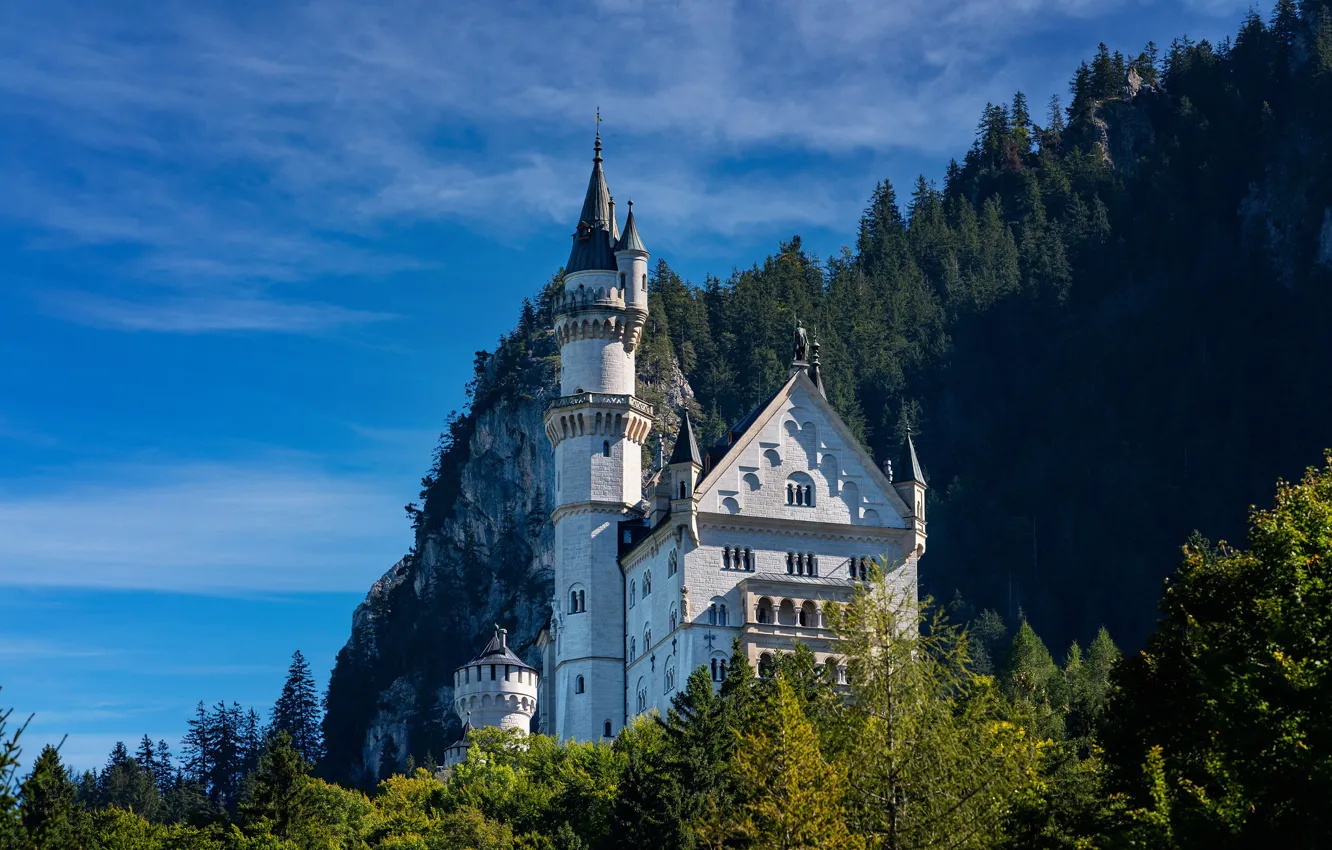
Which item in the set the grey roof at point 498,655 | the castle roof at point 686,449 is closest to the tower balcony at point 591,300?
the castle roof at point 686,449

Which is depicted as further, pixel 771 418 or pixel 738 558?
pixel 771 418

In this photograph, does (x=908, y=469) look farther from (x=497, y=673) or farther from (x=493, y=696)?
(x=493, y=696)

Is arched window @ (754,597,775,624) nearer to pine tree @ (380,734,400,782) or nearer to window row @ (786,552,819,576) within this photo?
window row @ (786,552,819,576)

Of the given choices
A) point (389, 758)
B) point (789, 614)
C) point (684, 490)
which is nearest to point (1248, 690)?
point (789, 614)

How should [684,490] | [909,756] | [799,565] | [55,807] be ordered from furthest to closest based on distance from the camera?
[799,565] → [684,490] → [55,807] → [909,756]

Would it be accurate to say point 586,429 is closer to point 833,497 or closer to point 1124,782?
point 833,497

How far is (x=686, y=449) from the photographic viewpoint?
314ft

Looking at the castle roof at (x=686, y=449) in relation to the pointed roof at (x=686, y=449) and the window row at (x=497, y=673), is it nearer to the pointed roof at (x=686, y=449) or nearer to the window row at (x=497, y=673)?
the pointed roof at (x=686, y=449)

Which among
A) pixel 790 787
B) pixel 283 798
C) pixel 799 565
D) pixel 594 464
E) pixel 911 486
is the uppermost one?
pixel 594 464

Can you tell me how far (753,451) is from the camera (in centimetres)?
9594

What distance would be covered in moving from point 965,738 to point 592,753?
39049 millimetres

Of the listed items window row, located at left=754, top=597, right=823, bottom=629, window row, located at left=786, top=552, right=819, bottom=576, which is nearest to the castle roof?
window row, located at left=786, top=552, right=819, bottom=576

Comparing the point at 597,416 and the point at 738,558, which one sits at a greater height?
the point at 597,416

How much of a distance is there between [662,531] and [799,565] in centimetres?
599
